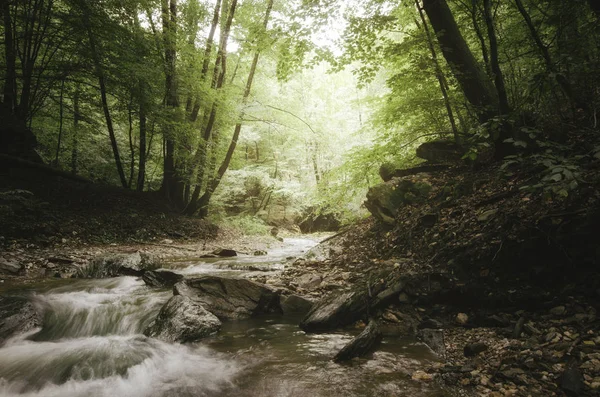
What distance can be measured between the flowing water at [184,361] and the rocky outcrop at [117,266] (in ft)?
5.24

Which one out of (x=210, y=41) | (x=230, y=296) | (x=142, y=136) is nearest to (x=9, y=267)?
(x=230, y=296)

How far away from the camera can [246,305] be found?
4895mm

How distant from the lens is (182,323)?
4098 millimetres

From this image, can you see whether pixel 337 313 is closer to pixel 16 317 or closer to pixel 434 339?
pixel 434 339

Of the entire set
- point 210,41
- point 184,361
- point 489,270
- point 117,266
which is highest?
point 210,41

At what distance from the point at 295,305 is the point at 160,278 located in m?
3.04

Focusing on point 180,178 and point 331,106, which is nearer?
point 180,178

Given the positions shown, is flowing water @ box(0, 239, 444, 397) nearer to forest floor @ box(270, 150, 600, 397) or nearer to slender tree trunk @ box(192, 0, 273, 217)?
forest floor @ box(270, 150, 600, 397)

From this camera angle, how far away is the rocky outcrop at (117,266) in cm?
646

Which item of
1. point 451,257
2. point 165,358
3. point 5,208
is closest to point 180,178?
point 5,208

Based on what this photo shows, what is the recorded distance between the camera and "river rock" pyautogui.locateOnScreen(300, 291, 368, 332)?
162 inches

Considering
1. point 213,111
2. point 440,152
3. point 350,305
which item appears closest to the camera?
point 350,305

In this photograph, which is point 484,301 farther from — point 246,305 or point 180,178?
point 180,178

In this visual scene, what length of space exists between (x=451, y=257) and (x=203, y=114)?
47.7 ft
